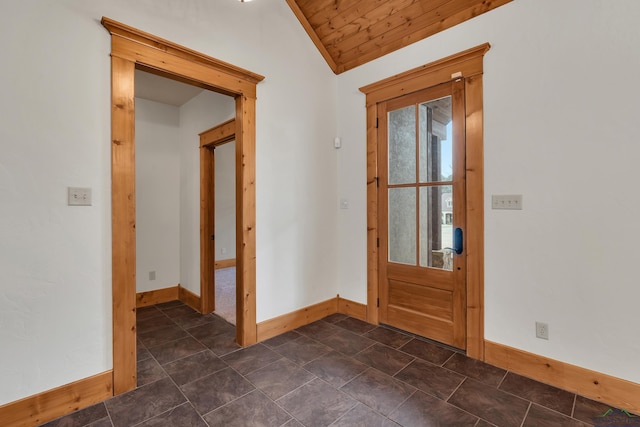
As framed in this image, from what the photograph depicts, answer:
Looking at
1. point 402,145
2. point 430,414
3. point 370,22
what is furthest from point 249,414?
point 370,22

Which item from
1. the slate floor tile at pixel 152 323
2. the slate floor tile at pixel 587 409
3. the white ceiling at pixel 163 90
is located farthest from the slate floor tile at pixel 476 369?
the white ceiling at pixel 163 90

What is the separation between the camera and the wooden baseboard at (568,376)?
1.81 metres

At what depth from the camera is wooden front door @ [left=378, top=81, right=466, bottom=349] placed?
2564 mm

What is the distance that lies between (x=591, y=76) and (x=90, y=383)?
3.85 m

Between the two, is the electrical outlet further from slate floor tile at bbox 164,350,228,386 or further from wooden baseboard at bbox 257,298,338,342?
slate floor tile at bbox 164,350,228,386

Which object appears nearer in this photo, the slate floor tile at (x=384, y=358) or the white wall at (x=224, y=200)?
the slate floor tile at (x=384, y=358)

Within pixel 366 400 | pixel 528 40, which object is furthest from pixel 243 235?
pixel 528 40

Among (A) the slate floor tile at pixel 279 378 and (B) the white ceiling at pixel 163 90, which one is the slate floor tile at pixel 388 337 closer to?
(A) the slate floor tile at pixel 279 378

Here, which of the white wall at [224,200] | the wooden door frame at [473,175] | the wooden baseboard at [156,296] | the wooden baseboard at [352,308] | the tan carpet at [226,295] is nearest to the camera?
the wooden door frame at [473,175]

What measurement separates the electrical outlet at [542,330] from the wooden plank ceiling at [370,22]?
2.47m

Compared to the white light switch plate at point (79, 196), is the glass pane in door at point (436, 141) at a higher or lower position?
higher

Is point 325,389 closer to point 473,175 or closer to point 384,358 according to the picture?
point 384,358

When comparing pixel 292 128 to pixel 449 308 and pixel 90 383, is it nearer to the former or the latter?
pixel 449 308

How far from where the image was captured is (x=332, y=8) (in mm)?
2992
